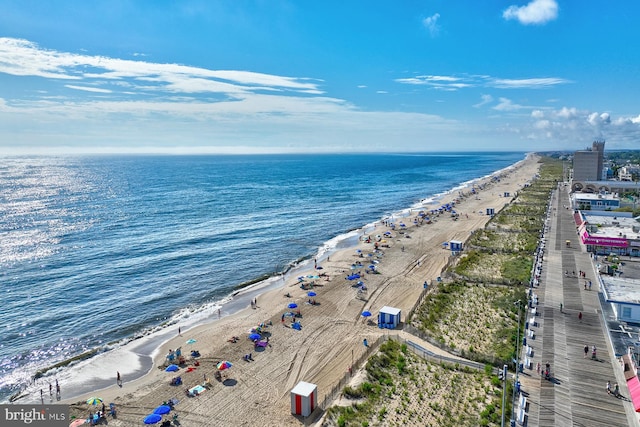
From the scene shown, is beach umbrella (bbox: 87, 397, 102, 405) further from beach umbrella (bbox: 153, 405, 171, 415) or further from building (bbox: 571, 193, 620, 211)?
building (bbox: 571, 193, 620, 211)

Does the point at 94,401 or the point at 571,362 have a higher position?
the point at 571,362

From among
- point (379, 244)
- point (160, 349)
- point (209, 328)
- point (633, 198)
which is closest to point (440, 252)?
point (379, 244)

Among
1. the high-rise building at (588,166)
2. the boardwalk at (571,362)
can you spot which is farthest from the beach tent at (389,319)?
Answer: the high-rise building at (588,166)

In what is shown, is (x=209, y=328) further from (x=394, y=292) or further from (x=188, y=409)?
(x=394, y=292)

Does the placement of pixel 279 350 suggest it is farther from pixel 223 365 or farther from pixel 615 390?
pixel 615 390

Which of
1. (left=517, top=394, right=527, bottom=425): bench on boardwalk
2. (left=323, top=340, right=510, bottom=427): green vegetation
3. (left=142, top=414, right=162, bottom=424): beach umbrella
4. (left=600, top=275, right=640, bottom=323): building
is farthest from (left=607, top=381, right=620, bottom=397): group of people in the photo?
(left=142, top=414, right=162, bottom=424): beach umbrella

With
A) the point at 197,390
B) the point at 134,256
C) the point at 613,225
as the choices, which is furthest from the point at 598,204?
the point at 134,256
